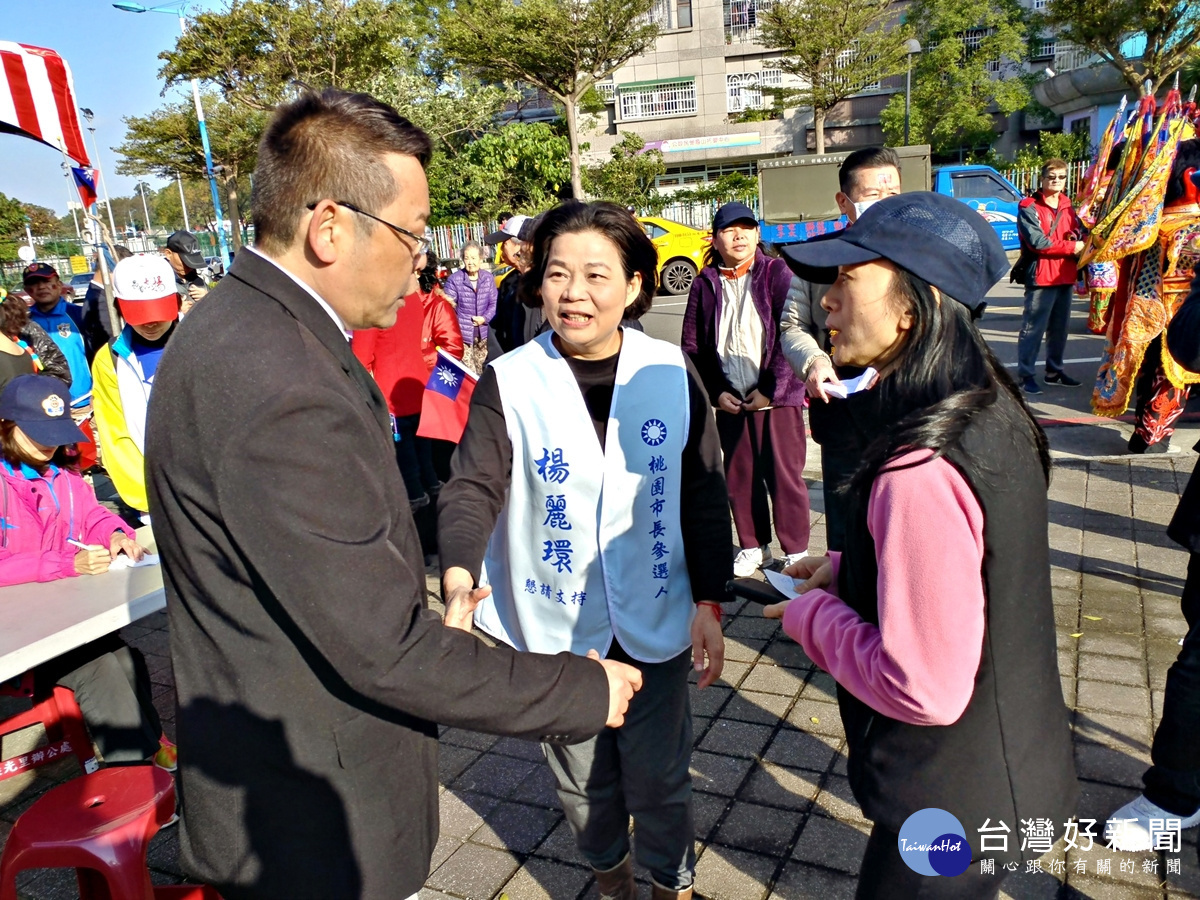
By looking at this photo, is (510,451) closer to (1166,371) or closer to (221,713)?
(221,713)

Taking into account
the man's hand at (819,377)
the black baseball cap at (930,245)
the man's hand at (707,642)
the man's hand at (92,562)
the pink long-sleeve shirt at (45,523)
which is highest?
the black baseball cap at (930,245)

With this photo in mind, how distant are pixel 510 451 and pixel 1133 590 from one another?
338 centimetres

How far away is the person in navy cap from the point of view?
Result: 4.28 ft

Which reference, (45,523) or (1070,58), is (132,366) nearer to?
(45,523)

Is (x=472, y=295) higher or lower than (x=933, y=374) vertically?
lower

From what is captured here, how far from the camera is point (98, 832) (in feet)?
6.48

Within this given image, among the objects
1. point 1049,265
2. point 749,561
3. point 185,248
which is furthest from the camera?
point 185,248

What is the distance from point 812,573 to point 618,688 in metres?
0.59

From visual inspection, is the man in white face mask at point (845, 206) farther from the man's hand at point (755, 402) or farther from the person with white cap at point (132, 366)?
the person with white cap at point (132, 366)

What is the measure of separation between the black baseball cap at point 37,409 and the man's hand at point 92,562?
0.40m

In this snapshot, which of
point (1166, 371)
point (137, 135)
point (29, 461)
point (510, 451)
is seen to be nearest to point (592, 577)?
point (510, 451)

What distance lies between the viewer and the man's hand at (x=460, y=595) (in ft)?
5.71

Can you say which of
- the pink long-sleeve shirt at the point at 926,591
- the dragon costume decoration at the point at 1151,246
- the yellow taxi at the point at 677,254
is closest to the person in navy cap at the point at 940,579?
the pink long-sleeve shirt at the point at 926,591

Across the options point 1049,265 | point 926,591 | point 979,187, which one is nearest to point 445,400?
point 926,591
